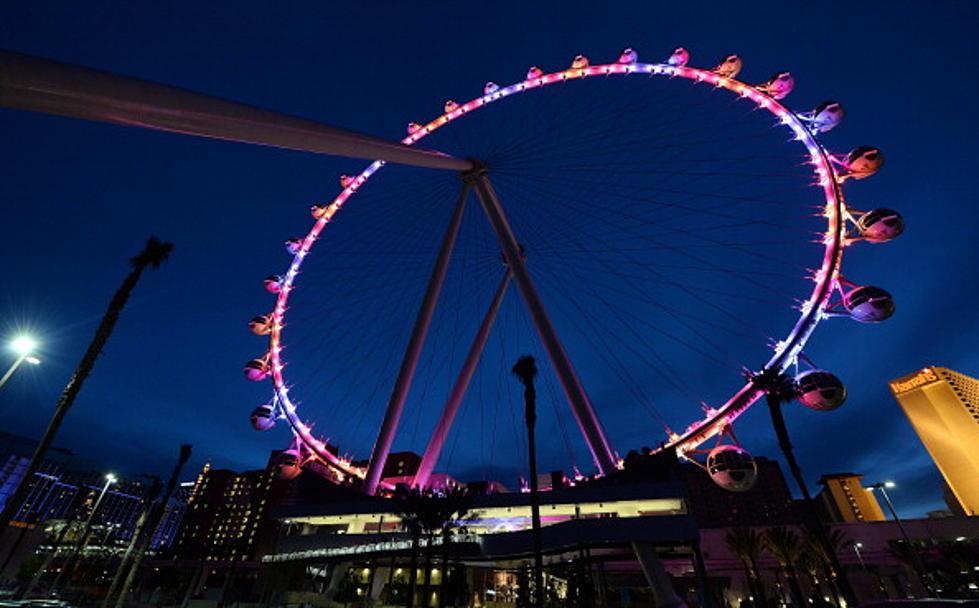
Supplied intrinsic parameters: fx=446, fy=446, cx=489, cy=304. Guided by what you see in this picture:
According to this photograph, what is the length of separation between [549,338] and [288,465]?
2461 cm

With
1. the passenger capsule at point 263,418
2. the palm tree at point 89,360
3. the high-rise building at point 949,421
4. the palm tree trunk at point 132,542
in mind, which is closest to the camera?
the palm tree at point 89,360

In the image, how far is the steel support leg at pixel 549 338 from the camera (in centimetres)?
2956

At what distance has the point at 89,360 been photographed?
20969 mm

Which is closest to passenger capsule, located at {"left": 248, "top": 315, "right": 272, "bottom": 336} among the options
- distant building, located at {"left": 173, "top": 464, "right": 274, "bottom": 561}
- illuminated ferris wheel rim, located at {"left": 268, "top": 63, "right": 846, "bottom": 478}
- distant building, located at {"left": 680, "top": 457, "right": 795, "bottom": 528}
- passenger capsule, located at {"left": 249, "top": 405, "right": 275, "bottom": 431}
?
illuminated ferris wheel rim, located at {"left": 268, "top": 63, "right": 846, "bottom": 478}

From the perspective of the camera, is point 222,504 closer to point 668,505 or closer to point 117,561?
point 117,561

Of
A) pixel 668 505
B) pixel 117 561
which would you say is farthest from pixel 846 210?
pixel 117 561

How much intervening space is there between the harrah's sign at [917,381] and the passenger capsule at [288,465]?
177 meters

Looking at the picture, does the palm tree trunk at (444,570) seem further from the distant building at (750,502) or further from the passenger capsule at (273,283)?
the distant building at (750,502)

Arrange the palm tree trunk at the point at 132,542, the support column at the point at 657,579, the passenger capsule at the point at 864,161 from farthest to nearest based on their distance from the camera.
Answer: the palm tree trunk at the point at 132,542
the support column at the point at 657,579
the passenger capsule at the point at 864,161

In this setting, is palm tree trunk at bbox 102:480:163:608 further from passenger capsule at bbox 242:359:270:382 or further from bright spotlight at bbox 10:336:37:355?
bright spotlight at bbox 10:336:37:355

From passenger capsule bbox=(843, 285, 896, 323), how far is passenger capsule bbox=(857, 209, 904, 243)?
2871mm

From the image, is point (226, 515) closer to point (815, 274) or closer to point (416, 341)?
point (416, 341)

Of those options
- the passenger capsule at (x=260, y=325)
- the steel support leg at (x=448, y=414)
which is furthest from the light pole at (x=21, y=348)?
the steel support leg at (x=448, y=414)

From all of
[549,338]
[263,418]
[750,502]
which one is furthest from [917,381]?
[263,418]
